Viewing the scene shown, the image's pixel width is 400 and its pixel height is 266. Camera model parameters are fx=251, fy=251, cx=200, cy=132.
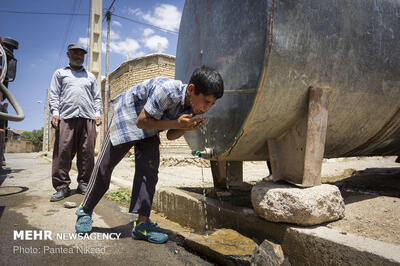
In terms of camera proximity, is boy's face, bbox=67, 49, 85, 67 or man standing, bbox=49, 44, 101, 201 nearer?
man standing, bbox=49, 44, 101, 201

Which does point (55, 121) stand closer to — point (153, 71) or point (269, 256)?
point (269, 256)

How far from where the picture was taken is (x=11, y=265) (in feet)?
4.68

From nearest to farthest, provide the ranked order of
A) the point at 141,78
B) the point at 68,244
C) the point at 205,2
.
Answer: the point at 68,244
the point at 205,2
the point at 141,78

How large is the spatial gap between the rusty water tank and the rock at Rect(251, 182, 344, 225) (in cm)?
45

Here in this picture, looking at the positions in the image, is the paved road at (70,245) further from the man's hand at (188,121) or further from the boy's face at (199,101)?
the boy's face at (199,101)

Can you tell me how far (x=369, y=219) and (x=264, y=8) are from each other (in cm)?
151

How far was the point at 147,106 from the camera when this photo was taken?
1657mm

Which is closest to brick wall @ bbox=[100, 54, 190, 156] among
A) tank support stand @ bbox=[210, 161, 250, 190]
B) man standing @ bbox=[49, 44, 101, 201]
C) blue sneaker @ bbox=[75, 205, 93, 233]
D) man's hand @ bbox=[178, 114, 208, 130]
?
man standing @ bbox=[49, 44, 101, 201]

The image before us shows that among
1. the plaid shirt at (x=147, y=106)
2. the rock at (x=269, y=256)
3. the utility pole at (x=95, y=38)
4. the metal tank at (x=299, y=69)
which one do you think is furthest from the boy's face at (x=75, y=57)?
the utility pole at (x=95, y=38)

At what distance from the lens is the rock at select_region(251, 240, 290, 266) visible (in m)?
1.42

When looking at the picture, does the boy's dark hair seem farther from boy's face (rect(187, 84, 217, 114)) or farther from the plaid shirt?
the plaid shirt

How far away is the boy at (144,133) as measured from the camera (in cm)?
167

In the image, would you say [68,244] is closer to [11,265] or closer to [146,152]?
[11,265]

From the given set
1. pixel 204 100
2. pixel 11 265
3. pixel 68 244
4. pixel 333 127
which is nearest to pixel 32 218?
pixel 68 244
